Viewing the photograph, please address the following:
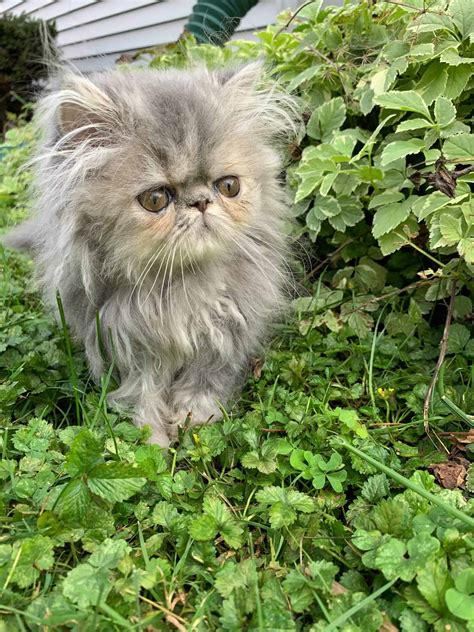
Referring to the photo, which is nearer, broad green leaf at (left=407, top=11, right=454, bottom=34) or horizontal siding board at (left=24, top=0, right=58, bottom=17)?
broad green leaf at (left=407, top=11, right=454, bottom=34)

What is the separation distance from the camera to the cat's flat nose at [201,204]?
1.65 metres

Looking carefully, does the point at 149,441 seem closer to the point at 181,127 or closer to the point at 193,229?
the point at 193,229

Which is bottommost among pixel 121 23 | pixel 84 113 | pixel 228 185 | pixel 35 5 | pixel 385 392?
pixel 385 392

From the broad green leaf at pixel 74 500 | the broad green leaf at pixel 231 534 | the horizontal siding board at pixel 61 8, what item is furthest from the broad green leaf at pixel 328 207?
the horizontal siding board at pixel 61 8

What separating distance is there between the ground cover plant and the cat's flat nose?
1.87ft

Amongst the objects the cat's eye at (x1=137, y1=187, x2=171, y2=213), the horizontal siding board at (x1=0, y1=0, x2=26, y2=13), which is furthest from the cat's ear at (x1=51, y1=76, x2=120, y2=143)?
the horizontal siding board at (x1=0, y1=0, x2=26, y2=13)

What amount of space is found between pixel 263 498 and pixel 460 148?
1274 millimetres

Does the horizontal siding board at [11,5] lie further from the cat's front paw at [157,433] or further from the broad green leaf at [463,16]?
the cat's front paw at [157,433]

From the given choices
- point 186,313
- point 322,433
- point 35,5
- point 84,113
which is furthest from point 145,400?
point 35,5

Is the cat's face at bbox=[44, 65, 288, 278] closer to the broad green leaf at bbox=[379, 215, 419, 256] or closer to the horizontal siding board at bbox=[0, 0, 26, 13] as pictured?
the broad green leaf at bbox=[379, 215, 419, 256]

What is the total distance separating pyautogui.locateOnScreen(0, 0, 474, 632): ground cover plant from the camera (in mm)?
1218

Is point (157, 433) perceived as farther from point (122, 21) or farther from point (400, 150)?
point (122, 21)

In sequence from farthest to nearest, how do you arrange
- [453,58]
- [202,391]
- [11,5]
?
[11,5] < [202,391] < [453,58]

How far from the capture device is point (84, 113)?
167cm
